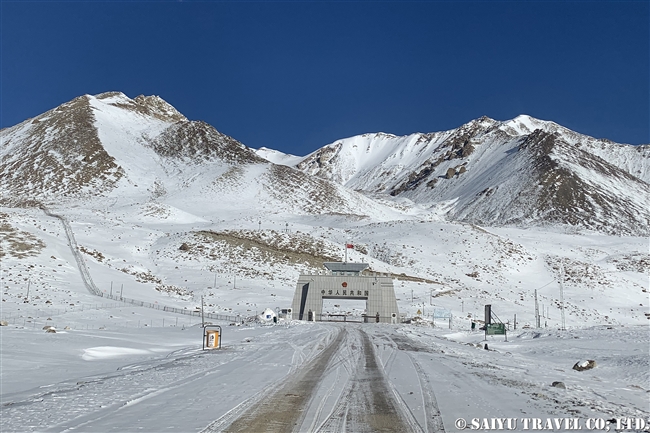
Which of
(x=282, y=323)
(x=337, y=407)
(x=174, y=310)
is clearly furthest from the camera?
(x=174, y=310)

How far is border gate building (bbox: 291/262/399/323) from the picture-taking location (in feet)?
156

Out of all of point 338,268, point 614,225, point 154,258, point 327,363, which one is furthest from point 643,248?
point 327,363

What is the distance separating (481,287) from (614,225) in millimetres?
109660

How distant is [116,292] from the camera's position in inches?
1939

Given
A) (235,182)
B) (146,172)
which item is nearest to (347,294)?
(235,182)

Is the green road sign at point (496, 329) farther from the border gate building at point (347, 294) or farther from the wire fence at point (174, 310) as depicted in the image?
the wire fence at point (174, 310)

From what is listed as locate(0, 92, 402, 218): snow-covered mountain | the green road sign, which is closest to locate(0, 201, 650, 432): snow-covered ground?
the green road sign

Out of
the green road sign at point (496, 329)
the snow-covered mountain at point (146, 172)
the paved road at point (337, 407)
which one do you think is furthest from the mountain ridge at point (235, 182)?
the paved road at point (337, 407)

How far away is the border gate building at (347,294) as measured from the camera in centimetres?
4741

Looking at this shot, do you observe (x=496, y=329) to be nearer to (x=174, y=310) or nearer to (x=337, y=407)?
(x=337, y=407)

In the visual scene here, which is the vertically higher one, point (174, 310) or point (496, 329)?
point (174, 310)

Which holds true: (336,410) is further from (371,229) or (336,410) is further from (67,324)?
(371,229)

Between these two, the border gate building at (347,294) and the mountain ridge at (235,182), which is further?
the mountain ridge at (235,182)

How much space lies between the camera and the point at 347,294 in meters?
48.6
